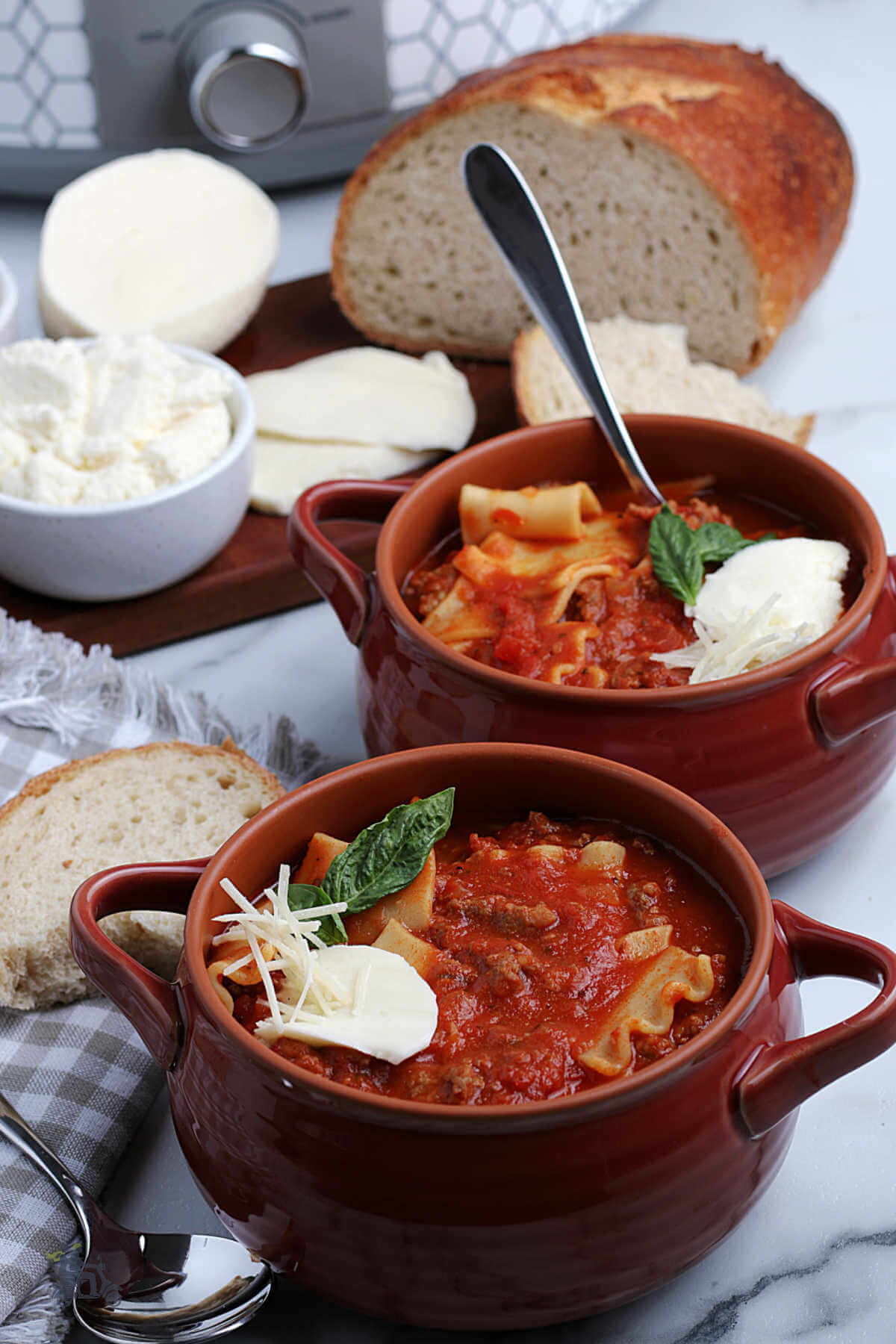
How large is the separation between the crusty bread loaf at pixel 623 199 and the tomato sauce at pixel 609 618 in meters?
0.94

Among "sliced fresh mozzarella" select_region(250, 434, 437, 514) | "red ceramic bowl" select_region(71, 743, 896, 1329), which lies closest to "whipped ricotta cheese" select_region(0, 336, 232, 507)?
"sliced fresh mozzarella" select_region(250, 434, 437, 514)

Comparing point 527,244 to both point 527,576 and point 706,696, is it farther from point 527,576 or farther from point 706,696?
point 706,696

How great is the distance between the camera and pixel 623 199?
2881mm

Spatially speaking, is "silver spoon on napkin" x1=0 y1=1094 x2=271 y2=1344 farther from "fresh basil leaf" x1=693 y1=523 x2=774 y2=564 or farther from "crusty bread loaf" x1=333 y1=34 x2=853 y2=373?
"crusty bread loaf" x1=333 y1=34 x2=853 y2=373

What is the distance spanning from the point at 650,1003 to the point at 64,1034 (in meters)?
0.77

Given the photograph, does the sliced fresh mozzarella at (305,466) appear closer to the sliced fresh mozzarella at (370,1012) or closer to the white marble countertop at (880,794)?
the white marble countertop at (880,794)

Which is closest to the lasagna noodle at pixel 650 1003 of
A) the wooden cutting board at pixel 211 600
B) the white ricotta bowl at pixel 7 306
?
the wooden cutting board at pixel 211 600

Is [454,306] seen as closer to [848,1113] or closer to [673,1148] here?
[848,1113]

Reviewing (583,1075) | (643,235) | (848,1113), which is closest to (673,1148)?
(583,1075)

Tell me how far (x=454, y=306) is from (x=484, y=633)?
1.47 m

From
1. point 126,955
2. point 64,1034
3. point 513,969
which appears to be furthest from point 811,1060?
point 64,1034

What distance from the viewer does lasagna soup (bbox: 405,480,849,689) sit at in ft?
5.96

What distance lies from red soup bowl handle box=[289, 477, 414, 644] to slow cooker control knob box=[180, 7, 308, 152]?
4.06 ft

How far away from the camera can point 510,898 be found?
1.48 metres
